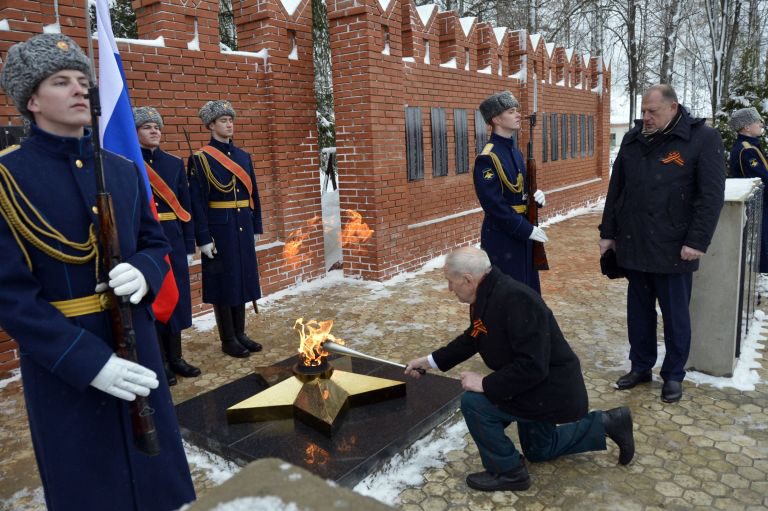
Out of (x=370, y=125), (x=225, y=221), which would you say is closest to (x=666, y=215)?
(x=225, y=221)

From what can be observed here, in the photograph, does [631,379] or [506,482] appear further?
[631,379]

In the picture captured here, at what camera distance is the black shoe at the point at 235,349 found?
16.4 ft

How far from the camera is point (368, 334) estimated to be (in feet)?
18.0

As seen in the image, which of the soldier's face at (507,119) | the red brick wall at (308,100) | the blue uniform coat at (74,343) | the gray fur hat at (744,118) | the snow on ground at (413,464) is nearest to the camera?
the blue uniform coat at (74,343)

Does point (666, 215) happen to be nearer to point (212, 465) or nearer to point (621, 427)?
point (621, 427)

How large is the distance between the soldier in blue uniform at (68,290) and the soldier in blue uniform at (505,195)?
2.89m

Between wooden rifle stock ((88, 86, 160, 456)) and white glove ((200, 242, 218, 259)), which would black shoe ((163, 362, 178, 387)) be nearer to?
white glove ((200, 242, 218, 259))

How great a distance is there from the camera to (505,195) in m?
4.51

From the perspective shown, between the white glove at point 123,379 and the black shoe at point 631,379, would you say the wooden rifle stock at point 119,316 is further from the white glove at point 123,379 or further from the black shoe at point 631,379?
the black shoe at point 631,379

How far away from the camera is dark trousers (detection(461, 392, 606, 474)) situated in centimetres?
288

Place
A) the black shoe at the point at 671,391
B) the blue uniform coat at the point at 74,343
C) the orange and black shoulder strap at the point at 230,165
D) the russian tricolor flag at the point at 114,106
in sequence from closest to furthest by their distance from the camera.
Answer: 1. the blue uniform coat at the point at 74,343
2. the russian tricolor flag at the point at 114,106
3. the black shoe at the point at 671,391
4. the orange and black shoulder strap at the point at 230,165

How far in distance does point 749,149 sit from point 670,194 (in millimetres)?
3334

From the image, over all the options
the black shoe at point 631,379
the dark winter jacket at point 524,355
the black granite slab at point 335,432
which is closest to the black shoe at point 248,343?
the black granite slab at point 335,432

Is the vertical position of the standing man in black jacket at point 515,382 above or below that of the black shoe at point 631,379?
above
